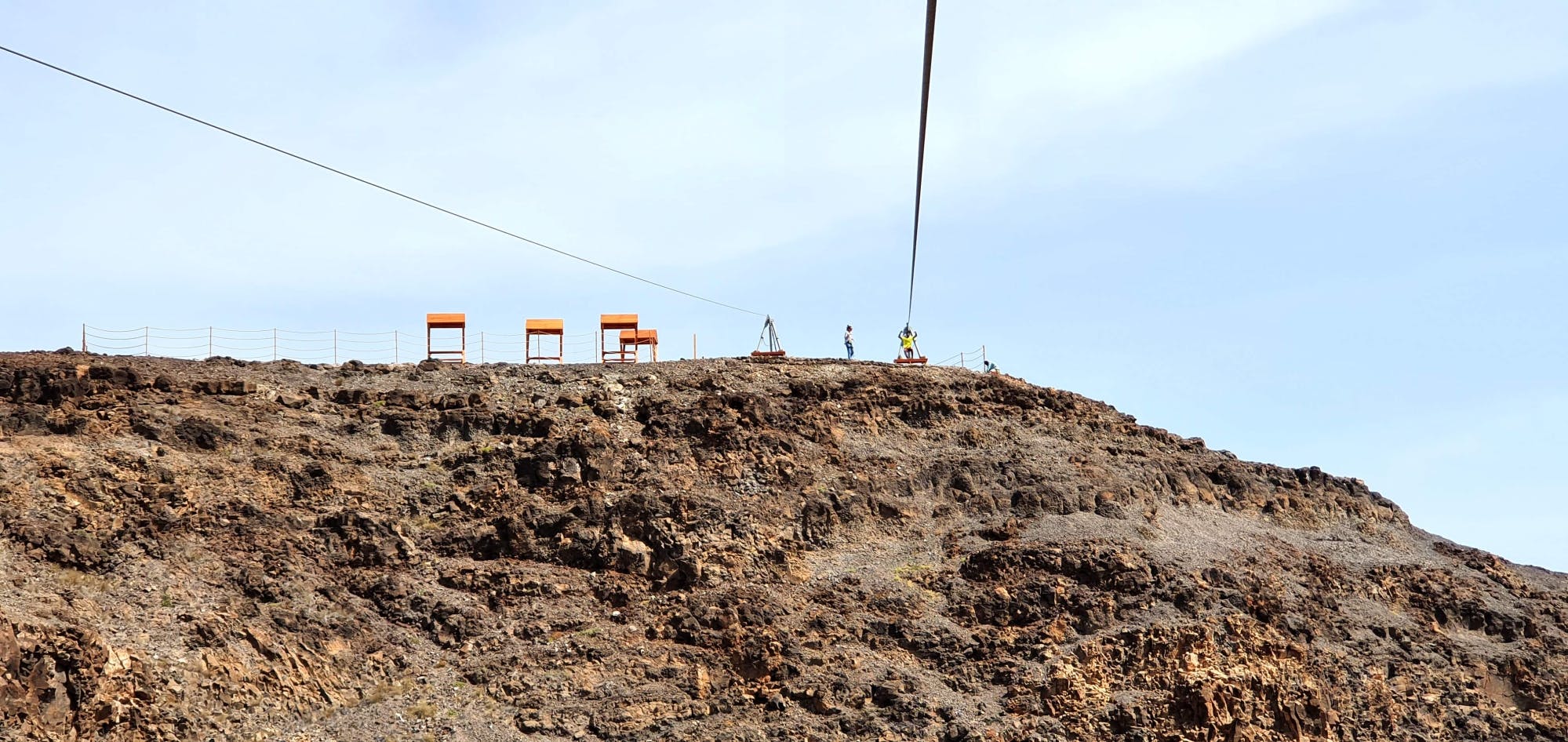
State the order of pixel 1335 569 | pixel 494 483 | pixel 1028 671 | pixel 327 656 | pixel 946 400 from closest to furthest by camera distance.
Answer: pixel 327 656, pixel 1028 671, pixel 494 483, pixel 1335 569, pixel 946 400

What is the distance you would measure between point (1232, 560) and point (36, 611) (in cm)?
2411

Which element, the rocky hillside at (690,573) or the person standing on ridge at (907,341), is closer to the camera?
the rocky hillside at (690,573)

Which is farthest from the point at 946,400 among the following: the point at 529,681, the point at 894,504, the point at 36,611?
the point at 36,611

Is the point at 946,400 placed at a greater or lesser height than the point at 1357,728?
greater

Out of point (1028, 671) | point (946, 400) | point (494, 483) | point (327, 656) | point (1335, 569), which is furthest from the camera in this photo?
point (946, 400)

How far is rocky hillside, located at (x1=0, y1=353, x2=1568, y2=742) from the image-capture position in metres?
25.5

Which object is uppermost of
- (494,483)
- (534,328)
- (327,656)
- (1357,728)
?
(534,328)

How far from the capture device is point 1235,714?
27.6 meters

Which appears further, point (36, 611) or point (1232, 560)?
point (1232, 560)

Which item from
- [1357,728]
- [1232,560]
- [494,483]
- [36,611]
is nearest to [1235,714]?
[1357,728]

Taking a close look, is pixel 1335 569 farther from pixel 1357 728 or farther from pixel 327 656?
pixel 327 656

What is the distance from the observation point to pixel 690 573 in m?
30.4

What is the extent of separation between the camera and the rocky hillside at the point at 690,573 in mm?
25547

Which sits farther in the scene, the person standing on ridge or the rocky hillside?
the person standing on ridge
